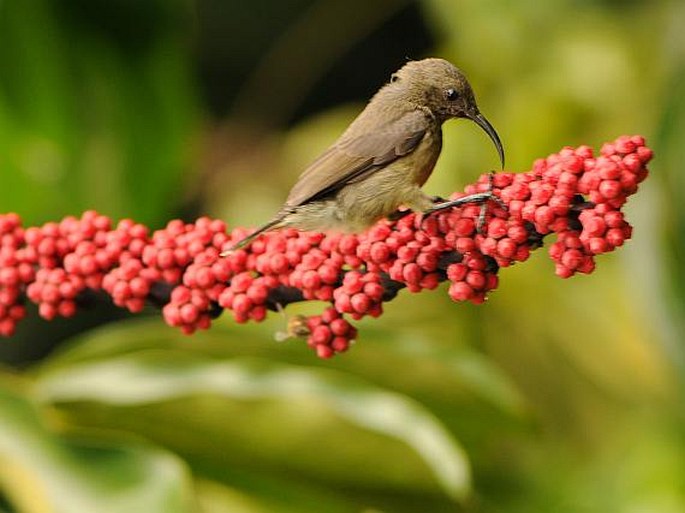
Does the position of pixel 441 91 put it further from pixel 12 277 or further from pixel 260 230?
pixel 12 277

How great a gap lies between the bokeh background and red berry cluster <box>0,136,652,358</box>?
0.69 feet

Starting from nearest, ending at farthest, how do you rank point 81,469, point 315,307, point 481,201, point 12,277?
1. point 481,201
2. point 12,277
3. point 81,469
4. point 315,307

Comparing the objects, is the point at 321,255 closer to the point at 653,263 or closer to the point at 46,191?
the point at 653,263

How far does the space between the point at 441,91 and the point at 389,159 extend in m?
0.04

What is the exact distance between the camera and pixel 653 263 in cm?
87

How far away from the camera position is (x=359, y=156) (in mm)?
450

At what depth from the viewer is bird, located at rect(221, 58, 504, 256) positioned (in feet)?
1.41

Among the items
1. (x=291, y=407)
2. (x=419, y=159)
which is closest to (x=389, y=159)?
(x=419, y=159)

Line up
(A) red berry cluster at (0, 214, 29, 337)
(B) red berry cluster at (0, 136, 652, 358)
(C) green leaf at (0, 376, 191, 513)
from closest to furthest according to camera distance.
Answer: (B) red berry cluster at (0, 136, 652, 358) → (A) red berry cluster at (0, 214, 29, 337) → (C) green leaf at (0, 376, 191, 513)

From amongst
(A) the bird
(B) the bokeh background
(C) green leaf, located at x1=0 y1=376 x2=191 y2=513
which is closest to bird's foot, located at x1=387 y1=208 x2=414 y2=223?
(A) the bird

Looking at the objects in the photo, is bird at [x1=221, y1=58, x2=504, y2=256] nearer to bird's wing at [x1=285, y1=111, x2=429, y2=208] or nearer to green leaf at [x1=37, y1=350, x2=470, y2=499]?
bird's wing at [x1=285, y1=111, x2=429, y2=208]

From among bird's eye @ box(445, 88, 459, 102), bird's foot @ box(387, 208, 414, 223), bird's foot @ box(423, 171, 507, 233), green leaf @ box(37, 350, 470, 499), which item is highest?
green leaf @ box(37, 350, 470, 499)

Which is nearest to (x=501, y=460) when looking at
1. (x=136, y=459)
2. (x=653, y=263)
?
(x=653, y=263)

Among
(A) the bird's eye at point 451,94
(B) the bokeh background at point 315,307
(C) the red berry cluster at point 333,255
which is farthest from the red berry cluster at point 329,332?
(B) the bokeh background at point 315,307
